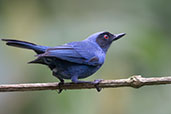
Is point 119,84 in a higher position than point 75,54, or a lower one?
lower

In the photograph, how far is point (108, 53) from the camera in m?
6.11

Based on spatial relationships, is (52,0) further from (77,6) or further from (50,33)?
(50,33)

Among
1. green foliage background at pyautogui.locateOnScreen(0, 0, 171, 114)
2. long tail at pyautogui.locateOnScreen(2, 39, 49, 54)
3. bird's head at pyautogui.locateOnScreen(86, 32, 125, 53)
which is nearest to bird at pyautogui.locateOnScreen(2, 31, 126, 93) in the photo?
long tail at pyautogui.locateOnScreen(2, 39, 49, 54)

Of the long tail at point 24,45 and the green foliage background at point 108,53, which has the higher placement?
the long tail at point 24,45

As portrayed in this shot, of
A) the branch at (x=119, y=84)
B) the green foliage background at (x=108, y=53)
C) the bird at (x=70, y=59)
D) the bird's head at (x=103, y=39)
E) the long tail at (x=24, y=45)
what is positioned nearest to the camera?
the branch at (x=119, y=84)

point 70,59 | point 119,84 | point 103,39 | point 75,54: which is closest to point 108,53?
point 103,39

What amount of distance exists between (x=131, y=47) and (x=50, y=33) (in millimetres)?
1564

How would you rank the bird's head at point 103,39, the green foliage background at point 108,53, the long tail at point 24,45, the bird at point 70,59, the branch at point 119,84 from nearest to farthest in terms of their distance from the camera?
1. the branch at point 119,84
2. the long tail at point 24,45
3. the bird at point 70,59
4. the bird's head at point 103,39
5. the green foliage background at point 108,53

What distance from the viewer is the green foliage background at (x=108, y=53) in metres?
5.60

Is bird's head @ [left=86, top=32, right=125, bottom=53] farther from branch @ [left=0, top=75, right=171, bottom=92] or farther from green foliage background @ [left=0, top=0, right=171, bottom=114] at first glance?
branch @ [left=0, top=75, right=171, bottom=92]

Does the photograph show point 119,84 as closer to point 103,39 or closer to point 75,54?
point 75,54

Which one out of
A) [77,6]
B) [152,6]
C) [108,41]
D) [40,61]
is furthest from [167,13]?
[40,61]

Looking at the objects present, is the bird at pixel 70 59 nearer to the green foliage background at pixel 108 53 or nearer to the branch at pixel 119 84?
the branch at pixel 119 84

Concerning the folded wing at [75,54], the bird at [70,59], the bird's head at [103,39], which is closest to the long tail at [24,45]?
the bird at [70,59]
